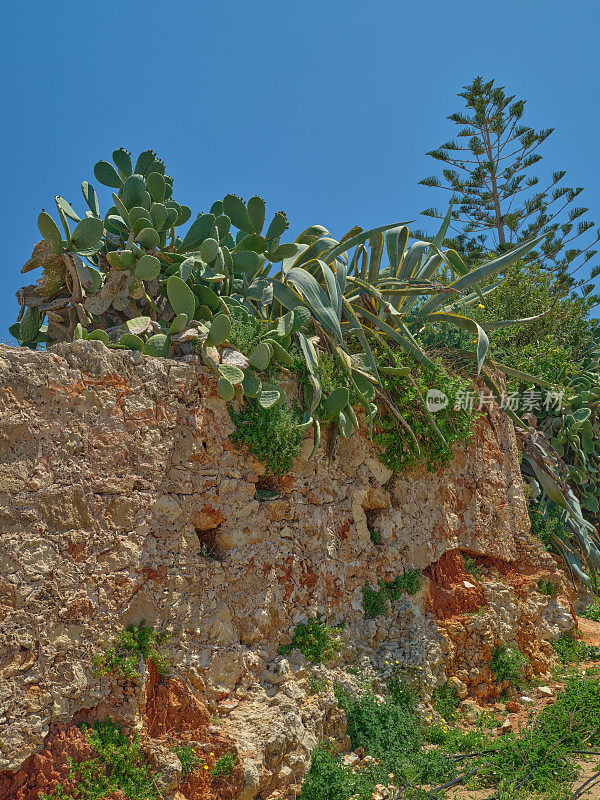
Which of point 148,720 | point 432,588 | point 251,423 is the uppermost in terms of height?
point 251,423

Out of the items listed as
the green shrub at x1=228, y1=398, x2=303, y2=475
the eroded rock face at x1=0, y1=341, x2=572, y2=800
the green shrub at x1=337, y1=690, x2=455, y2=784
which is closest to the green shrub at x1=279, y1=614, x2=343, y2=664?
the eroded rock face at x1=0, y1=341, x2=572, y2=800

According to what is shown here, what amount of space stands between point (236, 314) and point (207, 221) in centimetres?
79

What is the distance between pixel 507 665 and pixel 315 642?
83.3 inches

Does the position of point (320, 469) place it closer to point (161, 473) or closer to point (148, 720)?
point (161, 473)

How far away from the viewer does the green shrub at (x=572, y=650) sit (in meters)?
6.39

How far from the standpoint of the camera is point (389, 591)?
5293 millimetres

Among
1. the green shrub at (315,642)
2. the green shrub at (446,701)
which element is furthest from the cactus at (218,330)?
the green shrub at (446,701)

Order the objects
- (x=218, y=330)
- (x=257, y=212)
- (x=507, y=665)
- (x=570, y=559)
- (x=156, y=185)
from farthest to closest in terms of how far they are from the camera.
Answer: (x=570, y=559) → (x=507, y=665) → (x=257, y=212) → (x=156, y=185) → (x=218, y=330)

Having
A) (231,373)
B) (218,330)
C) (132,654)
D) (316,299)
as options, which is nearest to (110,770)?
(132,654)

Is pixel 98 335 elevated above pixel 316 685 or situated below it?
above

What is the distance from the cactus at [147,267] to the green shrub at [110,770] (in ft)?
8.67

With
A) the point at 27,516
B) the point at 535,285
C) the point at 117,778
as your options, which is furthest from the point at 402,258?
the point at 535,285

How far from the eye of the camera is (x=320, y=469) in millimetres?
4980

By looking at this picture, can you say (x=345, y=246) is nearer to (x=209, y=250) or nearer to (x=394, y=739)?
(x=209, y=250)
